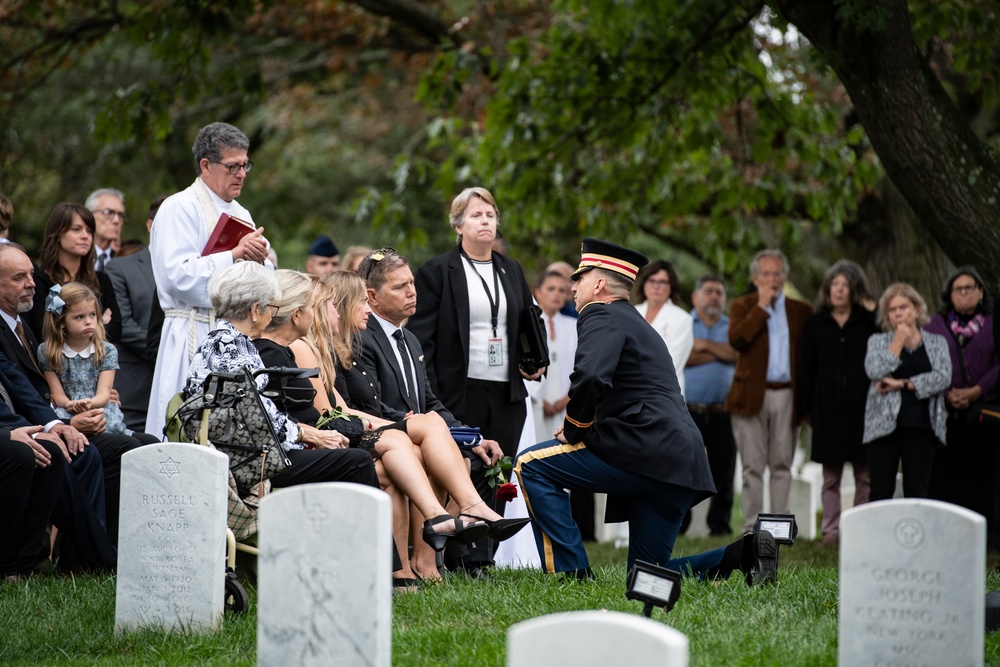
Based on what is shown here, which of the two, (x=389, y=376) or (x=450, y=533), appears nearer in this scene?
(x=450, y=533)

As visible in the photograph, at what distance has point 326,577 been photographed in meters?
4.53

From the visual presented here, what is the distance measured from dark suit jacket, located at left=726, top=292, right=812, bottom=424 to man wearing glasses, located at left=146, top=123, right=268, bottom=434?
5.40 metres

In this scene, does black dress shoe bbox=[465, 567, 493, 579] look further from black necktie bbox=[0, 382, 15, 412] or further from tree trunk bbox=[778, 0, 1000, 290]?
→ tree trunk bbox=[778, 0, 1000, 290]

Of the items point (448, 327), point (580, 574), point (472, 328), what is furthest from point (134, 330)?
point (580, 574)

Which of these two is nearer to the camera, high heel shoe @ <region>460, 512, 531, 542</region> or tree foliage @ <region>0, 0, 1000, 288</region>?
high heel shoe @ <region>460, 512, 531, 542</region>

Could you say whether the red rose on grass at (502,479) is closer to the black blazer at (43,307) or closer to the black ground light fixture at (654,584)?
the black ground light fixture at (654,584)

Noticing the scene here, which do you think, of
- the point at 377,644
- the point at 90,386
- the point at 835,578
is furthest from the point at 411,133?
the point at 377,644

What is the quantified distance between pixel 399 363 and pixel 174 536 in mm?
2525

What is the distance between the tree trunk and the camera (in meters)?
9.04

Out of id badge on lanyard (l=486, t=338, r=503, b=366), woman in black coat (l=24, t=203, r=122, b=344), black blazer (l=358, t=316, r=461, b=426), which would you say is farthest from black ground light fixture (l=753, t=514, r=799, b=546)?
woman in black coat (l=24, t=203, r=122, b=344)

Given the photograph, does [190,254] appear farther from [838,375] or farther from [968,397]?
[968,397]

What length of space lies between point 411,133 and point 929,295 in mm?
11975

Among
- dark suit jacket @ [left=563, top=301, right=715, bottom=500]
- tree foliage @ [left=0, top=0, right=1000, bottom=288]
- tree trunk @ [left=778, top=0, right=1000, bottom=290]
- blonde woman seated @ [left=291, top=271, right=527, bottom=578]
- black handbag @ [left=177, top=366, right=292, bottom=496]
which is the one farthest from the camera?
tree foliage @ [left=0, top=0, right=1000, bottom=288]

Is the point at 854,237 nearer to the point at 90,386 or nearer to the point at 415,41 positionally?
the point at 415,41
